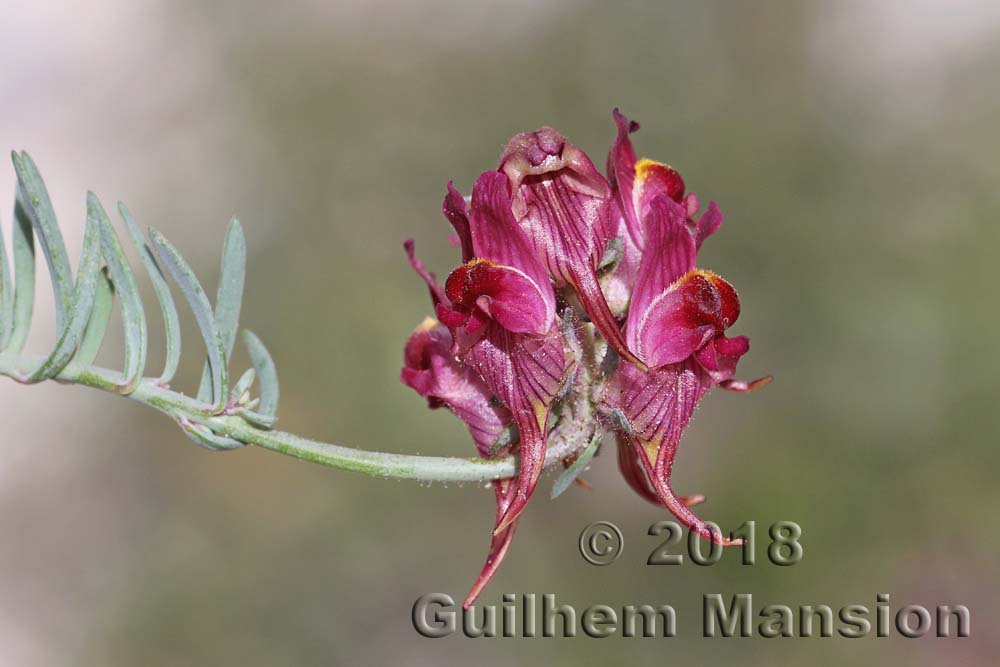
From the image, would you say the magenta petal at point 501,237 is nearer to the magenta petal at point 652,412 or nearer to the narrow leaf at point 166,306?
the magenta petal at point 652,412

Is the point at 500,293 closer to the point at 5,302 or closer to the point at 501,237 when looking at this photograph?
the point at 501,237

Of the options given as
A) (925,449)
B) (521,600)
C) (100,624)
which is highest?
(925,449)

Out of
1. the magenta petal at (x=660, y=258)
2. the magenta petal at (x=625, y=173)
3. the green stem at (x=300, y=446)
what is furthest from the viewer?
the magenta petal at (x=625, y=173)

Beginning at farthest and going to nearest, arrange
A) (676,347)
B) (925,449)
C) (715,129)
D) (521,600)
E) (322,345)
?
(715,129)
(322,345)
(925,449)
(521,600)
(676,347)

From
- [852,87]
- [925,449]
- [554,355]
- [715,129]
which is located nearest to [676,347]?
[554,355]

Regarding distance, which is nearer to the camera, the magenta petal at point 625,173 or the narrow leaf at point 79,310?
the narrow leaf at point 79,310

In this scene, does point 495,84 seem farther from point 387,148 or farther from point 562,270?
point 562,270

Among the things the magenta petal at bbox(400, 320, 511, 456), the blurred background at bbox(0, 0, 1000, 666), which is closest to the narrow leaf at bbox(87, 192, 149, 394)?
the magenta petal at bbox(400, 320, 511, 456)

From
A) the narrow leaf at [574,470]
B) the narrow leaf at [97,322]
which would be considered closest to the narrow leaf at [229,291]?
the narrow leaf at [97,322]
